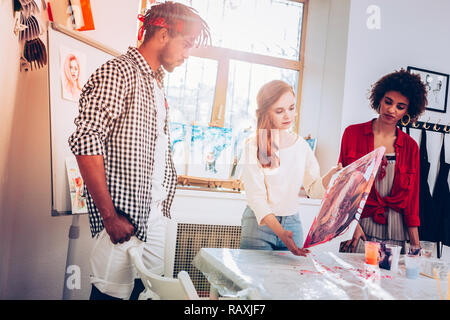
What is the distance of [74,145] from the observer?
3.44ft

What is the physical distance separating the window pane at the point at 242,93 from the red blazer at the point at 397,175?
3.73 ft

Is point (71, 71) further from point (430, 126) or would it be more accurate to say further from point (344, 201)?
point (430, 126)

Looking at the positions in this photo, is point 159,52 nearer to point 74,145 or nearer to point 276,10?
point 74,145

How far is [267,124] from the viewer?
57.6 inches

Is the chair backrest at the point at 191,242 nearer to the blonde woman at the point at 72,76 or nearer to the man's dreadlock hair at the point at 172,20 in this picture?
the blonde woman at the point at 72,76

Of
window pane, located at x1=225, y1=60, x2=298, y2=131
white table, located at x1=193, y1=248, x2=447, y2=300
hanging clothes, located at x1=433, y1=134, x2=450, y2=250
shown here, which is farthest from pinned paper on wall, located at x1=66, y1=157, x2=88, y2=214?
hanging clothes, located at x1=433, y1=134, x2=450, y2=250

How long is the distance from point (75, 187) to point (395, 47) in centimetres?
244

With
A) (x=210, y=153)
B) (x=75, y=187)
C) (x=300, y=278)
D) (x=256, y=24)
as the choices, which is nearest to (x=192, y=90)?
(x=210, y=153)

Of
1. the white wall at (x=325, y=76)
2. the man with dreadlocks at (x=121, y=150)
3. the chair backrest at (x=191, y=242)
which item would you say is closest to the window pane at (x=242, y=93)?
the white wall at (x=325, y=76)

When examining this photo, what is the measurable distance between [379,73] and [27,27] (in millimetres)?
2290

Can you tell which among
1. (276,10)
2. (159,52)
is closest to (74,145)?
(159,52)

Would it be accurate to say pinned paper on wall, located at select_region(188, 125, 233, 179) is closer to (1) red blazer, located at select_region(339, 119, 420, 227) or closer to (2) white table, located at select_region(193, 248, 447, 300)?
(1) red blazer, located at select_region(339, 119, 420, 227)

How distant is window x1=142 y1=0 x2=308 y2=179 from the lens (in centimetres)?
270

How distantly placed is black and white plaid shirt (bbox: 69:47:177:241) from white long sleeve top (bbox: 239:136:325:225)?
1.26ft
